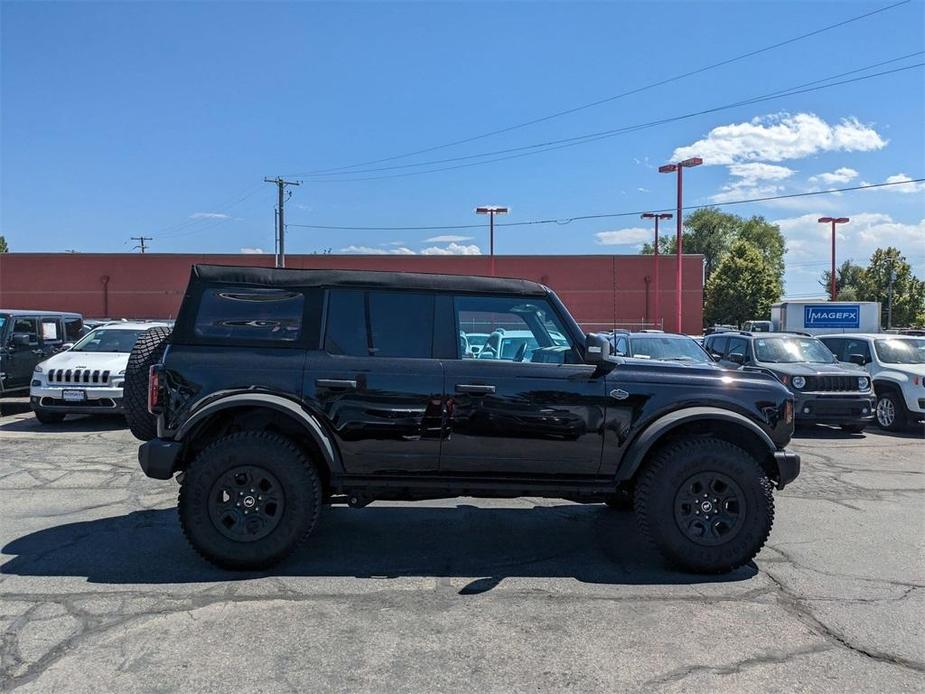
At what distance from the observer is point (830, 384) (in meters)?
10.9

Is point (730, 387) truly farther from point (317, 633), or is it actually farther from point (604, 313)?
point (604, 313)

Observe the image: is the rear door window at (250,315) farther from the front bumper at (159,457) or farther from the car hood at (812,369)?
the car hood at (812,369)

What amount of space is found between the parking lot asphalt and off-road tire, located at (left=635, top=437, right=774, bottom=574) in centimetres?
16

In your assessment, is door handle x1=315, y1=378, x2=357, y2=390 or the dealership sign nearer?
door handle x1=315, y1=378, x2=357, y2=390

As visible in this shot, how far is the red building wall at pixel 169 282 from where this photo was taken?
137 ft

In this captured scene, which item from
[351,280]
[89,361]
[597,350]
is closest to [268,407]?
[351,280]

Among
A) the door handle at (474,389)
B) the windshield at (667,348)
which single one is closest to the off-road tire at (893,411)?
the windshield at (667,348)

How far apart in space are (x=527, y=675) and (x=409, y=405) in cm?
189

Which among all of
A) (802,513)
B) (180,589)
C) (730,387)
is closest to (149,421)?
(180,589)

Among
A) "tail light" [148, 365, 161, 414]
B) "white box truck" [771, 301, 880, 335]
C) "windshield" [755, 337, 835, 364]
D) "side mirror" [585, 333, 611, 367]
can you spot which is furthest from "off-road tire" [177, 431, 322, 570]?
"white box truck" [771, 301, 880, 335]

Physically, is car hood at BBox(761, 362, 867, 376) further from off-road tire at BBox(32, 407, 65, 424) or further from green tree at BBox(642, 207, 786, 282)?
green tree at BBox(642, 207, 786, 282)

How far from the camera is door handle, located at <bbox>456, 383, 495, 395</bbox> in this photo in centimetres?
457

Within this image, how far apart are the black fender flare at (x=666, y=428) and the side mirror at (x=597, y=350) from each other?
560 mm

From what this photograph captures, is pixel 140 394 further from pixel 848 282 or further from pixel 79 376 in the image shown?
pixel 848 282
